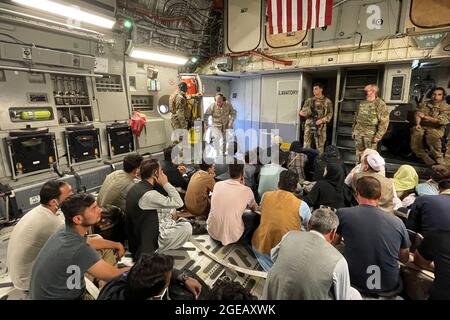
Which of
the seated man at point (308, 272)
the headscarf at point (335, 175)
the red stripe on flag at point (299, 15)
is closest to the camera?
the seated man at point (308, 272)

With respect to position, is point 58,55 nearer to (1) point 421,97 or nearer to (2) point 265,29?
(2) point 265,29

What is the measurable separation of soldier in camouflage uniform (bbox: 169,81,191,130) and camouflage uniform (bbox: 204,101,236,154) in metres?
0.73

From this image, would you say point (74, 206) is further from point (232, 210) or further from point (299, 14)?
point (299, 14)

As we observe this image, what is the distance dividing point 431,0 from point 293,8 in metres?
2.73

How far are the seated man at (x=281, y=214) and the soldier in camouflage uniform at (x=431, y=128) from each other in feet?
13.8

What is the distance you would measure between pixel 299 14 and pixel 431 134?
3477 millimetres

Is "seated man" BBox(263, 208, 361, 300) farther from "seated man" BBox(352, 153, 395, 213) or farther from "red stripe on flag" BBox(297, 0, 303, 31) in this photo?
"red stripe on flag" BBox(297, 0, 303, 31)

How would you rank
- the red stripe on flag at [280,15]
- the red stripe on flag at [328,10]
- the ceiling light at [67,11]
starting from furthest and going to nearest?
the red stripe on flag at [280,15], the red stripe on flag at [328,10], the ceiling light at [67,11]

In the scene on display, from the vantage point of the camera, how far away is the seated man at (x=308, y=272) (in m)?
1.36

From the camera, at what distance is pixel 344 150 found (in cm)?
610

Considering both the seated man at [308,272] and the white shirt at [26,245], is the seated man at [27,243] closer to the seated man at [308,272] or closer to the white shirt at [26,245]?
the white shirt at [26,245]

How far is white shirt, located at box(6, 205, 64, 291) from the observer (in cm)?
189

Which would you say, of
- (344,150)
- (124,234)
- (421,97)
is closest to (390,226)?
(124,234)

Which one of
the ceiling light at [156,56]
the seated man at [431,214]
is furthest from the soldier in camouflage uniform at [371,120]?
the ceiling light at [156,56]
